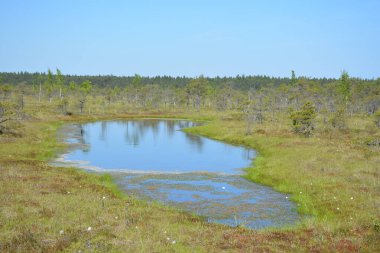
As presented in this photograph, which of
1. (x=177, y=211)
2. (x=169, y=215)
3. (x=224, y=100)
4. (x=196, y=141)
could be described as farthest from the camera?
(x=224, y=100)

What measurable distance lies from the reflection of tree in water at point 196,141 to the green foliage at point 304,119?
15.4 m

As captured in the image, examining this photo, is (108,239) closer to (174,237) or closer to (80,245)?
(80,245)

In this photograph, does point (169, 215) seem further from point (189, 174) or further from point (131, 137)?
point (131, 137)

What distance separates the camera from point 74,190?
26.3 metres

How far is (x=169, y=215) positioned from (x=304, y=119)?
1786 inches

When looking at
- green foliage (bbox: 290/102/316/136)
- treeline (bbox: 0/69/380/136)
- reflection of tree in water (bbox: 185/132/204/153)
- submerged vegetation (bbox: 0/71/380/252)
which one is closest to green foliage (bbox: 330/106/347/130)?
treeline (bbox: 0/69/380/136)

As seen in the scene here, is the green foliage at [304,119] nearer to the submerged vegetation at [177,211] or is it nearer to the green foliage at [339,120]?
the submerged vegetation at [177,211]

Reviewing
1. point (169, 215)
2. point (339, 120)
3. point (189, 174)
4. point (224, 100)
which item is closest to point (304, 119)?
point (339, 120)

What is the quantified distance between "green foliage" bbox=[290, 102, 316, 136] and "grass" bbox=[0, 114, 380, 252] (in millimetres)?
21260

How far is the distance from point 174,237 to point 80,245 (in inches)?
154

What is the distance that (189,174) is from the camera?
3894 cm

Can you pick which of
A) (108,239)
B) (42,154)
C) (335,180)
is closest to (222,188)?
(335,180)

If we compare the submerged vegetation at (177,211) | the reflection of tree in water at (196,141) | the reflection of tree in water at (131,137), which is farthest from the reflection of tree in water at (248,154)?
the reflection of tree in water at (131,137)

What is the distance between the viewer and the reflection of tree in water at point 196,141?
200 feet
